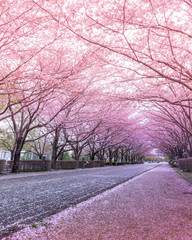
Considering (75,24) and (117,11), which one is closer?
(117,11)

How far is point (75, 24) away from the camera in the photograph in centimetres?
648

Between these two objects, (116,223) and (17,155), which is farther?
(17,155)

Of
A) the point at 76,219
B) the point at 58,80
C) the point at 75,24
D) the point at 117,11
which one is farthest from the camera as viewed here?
the point at 58,80

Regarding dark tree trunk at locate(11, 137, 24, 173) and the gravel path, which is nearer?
the gravel path

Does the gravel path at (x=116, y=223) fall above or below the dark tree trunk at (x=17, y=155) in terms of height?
below

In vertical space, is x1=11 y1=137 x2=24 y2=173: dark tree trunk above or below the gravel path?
above

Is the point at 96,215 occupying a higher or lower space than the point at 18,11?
→ lower

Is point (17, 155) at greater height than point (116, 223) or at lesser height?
greater

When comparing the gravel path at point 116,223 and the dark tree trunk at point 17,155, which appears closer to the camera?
the gravel path at point 116,223

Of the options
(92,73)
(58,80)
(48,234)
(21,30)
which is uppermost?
(92,73)

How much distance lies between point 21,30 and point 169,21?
18.0ft

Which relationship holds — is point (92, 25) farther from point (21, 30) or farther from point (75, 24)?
point (21, 30)

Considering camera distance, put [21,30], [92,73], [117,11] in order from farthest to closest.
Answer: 1. [92,73]
2. [21,30]
3. [117,11]

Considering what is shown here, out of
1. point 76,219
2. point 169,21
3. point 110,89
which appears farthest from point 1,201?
point 110,89
